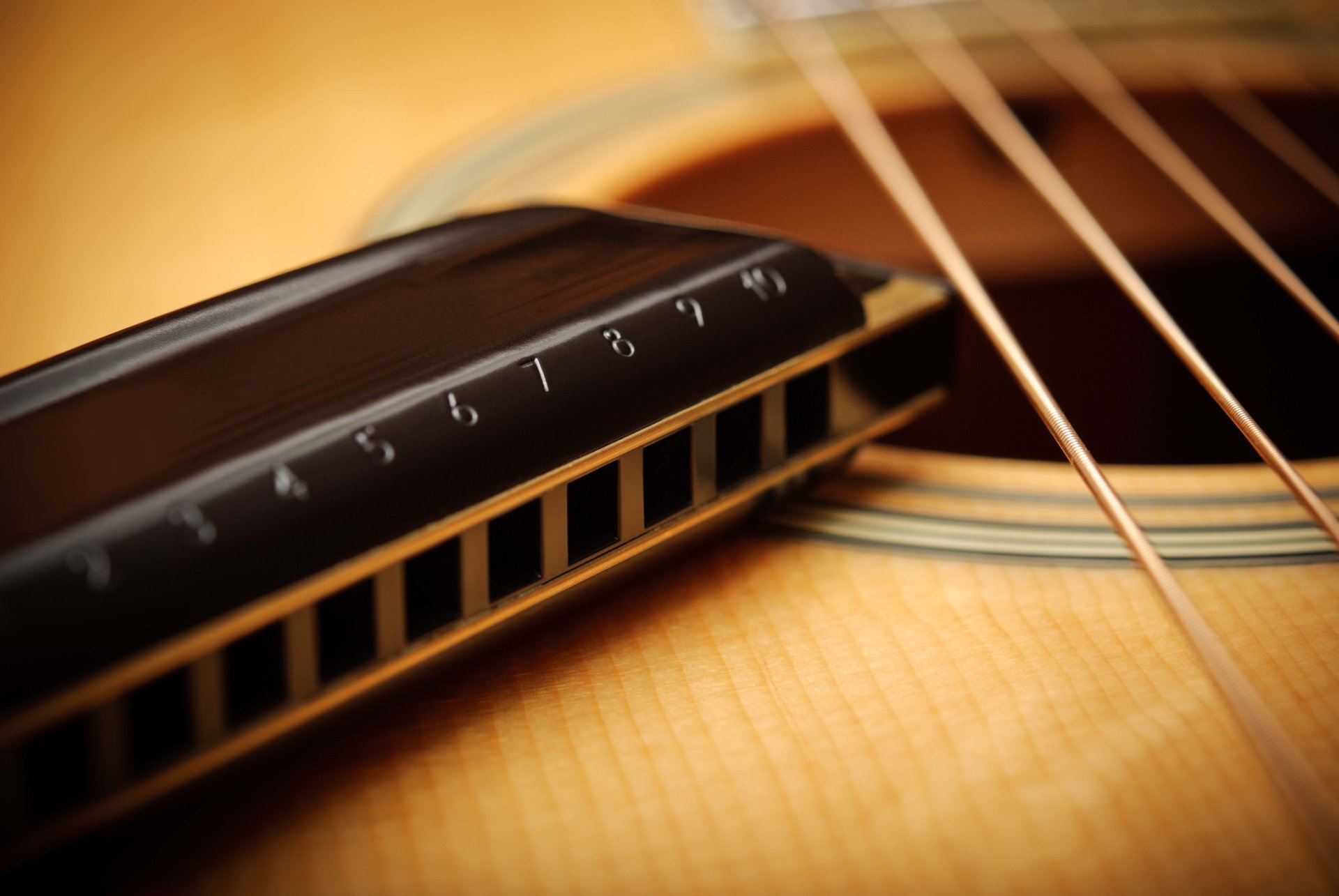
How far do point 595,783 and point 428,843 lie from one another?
5cm

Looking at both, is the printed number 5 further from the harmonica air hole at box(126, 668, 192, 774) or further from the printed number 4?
the harmonica air hole at box(126, 668, 192, 774)

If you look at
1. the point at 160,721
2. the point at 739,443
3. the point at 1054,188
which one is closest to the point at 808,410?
the point at 739,443

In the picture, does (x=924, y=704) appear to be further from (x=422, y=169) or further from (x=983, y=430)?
(x=983, y=430)

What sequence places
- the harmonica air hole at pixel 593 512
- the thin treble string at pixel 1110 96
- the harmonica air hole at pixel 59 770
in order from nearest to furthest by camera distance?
the harmonica air hole at pixel 59 770 < the harmonica air hole at pixel 593 512 < the thin treble string at pixel 1110 96

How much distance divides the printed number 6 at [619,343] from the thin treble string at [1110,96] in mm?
374

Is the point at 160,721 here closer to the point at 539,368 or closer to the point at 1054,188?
the point at 539,368

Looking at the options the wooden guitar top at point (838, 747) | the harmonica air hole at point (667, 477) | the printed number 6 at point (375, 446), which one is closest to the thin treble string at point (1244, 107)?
the wooden guitar top at point (838, 747)

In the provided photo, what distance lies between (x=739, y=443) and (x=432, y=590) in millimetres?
125

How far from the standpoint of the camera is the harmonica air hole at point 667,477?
387 millimetres

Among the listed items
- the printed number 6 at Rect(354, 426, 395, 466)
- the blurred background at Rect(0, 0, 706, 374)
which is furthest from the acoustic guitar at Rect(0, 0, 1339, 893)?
the blurred background at Rect(0, 0, 706, 374)

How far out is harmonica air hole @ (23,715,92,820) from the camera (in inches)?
10.6

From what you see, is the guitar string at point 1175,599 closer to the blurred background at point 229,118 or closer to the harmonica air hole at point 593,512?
the harmonica air hole at point 593,512

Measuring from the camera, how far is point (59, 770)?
0.28 meters

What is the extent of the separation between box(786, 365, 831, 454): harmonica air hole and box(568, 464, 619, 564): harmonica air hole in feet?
0.26
